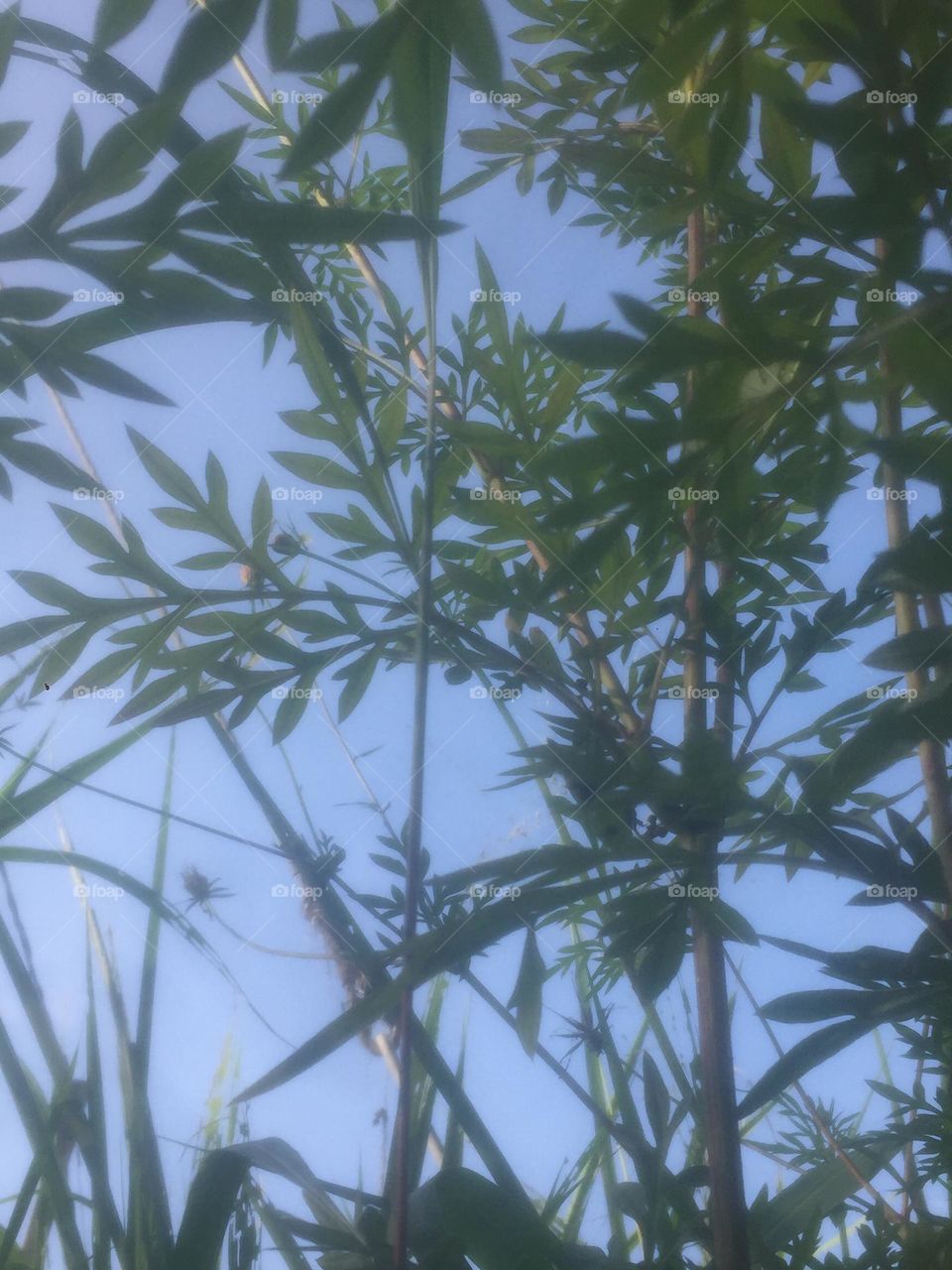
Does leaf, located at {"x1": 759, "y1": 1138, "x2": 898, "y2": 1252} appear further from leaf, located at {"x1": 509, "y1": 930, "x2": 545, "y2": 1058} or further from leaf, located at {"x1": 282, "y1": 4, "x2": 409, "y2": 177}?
leaf, located at {"x1": 282, "y1": 4, "x2": 409, "y2": 177}

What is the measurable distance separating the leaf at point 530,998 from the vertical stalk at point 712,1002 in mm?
86

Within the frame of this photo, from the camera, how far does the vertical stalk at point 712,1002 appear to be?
40cm

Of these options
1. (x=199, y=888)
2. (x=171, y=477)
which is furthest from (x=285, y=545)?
(x=199, y=888)

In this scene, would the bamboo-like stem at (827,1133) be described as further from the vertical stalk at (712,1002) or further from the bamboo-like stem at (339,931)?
the bamboo-like stem at (339,931)

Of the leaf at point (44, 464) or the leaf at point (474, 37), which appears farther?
the leaf at point (44, 464)

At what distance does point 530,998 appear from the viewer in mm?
452

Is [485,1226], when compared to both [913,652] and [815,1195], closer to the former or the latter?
[815,1195]

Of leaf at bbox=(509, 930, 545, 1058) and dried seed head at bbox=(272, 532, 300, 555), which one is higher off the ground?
dried seed head at bbox=(272, 532, 300, 555)

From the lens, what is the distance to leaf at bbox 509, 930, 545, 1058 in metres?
0.45

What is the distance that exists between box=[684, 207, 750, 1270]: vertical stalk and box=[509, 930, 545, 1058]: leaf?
9cm

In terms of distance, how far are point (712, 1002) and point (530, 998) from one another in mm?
97

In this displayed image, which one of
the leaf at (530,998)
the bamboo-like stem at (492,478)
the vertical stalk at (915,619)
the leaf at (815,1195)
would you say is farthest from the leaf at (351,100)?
the leaf at (815,1195)

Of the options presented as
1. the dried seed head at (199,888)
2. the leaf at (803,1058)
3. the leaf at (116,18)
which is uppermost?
the leaf at (116,18)

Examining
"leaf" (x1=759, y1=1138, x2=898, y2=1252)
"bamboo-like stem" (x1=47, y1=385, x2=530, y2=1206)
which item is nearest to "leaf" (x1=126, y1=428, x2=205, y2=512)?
"bamboo-like stem" (x1=47, y1=385, x2=530, y2=1206)
